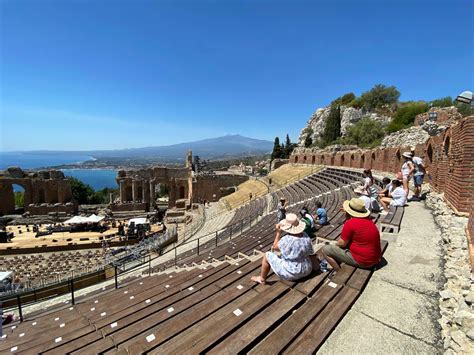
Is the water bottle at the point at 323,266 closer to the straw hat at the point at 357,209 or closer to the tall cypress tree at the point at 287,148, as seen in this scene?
the straw hat at the point at 357,209

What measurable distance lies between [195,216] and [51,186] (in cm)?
2548

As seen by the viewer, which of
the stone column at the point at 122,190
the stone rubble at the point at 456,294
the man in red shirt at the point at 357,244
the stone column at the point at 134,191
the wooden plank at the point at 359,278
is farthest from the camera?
the stone column at the point at 122,190

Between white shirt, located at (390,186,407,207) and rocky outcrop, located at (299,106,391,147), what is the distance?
135 ft

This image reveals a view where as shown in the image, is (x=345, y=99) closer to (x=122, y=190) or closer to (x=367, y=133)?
(x=367, y=133)

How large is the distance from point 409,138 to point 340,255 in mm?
18530

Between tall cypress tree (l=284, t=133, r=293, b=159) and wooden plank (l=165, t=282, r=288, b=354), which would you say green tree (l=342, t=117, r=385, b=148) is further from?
wooden plank (l=165, t=282, r=288, b=354)

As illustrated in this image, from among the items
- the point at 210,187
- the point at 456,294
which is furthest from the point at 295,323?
the point at 210,187

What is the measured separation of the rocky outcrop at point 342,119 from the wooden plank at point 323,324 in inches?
1856

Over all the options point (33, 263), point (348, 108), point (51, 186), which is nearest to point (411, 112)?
point (348, 108)

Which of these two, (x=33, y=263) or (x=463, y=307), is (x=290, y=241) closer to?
(x=463, y=307)

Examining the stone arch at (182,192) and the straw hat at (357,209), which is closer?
the straw hat at (357,209)

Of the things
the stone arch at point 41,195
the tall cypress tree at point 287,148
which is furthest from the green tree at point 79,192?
the tall cypress tree at point 287,148

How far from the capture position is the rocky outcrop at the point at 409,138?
16.6m

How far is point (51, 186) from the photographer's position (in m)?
35.1
